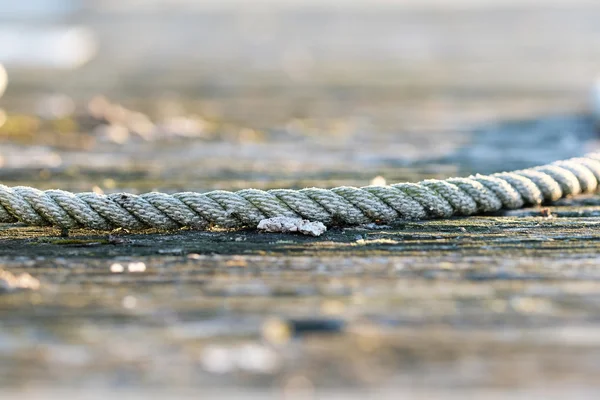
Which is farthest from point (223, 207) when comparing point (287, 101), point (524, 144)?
point (287, 101)

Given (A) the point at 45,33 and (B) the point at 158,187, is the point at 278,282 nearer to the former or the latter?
(B) the point at 158,187

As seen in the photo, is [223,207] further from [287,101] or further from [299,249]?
[287,101]

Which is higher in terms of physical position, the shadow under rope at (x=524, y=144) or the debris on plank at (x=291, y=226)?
the shadow under rope at (x=524, y=144)

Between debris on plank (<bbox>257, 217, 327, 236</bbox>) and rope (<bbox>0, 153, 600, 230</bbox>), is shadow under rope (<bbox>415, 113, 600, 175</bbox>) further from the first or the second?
debris on plank (<bbox>257, 217, 327, 236</bbox>)

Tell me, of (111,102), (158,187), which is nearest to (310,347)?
(158,187)

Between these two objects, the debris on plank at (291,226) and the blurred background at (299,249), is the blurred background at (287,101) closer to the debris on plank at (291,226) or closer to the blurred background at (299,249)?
the blurred background at (299,249)

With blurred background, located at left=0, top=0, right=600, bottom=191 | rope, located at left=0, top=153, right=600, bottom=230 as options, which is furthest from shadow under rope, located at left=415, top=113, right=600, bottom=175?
rope, located at left=0, top=153, right=600, bottom=230

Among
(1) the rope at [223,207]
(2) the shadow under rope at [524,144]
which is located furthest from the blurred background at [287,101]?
(1) the rope at [223,207]
